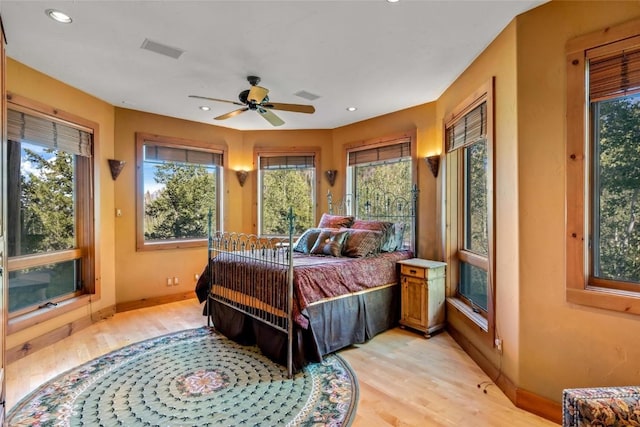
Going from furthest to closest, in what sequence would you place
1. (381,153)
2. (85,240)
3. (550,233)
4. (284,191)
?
(284,191) → (381,153) → (85,240) → (550,233)

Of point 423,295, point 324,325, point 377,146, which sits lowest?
point 324,325

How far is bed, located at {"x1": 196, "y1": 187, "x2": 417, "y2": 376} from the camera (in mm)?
2761

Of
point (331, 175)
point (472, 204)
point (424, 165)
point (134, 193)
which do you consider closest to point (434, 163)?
point (424, 165)

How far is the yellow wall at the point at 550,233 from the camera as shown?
1.94m

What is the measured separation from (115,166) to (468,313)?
459 cm

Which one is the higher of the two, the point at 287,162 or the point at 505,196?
the point at 287,162

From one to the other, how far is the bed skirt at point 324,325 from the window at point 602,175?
5.99 ft

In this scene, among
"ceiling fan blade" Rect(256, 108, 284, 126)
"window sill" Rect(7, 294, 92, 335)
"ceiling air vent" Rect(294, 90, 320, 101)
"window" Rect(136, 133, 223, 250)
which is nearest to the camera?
"window sill" Rect(7, 294, 92, 335)

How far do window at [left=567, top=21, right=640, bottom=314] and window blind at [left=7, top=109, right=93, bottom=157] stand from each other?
4.64 meters

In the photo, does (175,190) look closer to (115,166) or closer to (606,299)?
(115,166)

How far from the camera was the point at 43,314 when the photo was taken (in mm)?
3275

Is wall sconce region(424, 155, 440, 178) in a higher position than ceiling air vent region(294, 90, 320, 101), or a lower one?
lower

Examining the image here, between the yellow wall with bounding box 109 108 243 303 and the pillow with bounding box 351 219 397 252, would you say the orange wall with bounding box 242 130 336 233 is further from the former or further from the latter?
the pillow with bounding box 351 219 397 252

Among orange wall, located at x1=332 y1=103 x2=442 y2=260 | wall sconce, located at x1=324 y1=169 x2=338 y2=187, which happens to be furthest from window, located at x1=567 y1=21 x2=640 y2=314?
wall sconce, located at x1=324 y1=169 x2=338 y2=187
